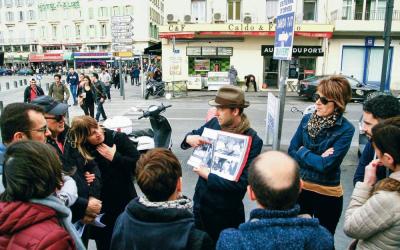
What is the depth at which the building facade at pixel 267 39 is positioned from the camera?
23.0 m

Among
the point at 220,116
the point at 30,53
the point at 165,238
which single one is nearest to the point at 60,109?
the point at 220,116

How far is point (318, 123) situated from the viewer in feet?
9.57

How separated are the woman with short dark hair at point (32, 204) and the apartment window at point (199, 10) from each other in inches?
931

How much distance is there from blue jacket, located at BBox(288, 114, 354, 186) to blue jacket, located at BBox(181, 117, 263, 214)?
0.47 meters

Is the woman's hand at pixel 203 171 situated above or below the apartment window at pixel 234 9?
below

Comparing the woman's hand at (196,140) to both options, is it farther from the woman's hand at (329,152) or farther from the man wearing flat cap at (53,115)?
the man wearing flat cap at (53,115)

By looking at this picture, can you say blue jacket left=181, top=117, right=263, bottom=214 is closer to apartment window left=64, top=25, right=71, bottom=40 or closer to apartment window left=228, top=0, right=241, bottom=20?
apartment window left=228, top=0, right=241, bottom=20

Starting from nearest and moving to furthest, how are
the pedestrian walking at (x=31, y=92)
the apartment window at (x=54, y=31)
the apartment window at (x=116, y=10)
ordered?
1. the pedestrian walking at (x=31, y=92)
2. the apartment window at (x=116, y=10)
3. the apartment window at (x=54, y=31)

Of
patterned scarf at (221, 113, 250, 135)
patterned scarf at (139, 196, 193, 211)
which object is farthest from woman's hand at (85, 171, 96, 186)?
patterned scarf at (221, 113, 250, 135)

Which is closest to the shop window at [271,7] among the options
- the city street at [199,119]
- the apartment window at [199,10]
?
the apartment window at [199,10]

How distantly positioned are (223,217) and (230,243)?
45.4 inches

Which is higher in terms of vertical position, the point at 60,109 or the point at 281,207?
the point at 60,109

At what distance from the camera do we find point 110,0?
2419 inches

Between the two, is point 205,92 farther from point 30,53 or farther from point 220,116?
point 30,53
